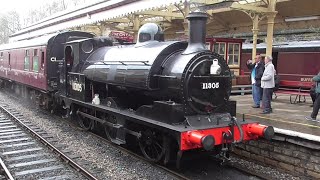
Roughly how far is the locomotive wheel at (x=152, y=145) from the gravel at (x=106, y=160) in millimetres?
205

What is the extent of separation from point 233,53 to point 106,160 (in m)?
9.78

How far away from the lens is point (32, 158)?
272 inches

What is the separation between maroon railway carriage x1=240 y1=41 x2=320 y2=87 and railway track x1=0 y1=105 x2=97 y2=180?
10717mm

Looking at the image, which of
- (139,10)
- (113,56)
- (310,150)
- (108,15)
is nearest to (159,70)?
(113,56)

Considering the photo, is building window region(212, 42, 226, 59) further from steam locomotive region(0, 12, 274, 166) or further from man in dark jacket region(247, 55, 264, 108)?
steam locomotive region(0, 12, 274, 166)

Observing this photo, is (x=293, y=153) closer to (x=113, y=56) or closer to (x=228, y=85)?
(x=228, y=85)

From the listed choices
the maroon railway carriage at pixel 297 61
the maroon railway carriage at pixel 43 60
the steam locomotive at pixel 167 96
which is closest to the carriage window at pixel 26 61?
the maroon railway carriage at pixel 43 60

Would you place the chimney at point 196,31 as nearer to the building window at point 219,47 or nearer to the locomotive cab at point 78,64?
the locomotive cab at point 78,64

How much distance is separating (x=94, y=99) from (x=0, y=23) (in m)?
83.0

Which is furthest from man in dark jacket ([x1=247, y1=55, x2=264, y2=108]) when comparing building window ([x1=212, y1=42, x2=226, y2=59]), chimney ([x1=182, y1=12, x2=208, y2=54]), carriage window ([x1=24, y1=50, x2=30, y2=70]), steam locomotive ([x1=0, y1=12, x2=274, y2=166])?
carriage window ([x1=24, y1=50, x2=30, y2=70])

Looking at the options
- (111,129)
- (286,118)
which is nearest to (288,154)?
(286,118)

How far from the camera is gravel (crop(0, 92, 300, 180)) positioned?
6027mm

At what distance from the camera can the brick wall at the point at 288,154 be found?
19.1 feet

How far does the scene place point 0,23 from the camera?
80.7m
